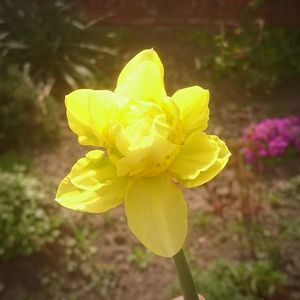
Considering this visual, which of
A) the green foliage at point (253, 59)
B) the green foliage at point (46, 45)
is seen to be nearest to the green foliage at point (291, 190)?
the green foliage at point (253, 59)

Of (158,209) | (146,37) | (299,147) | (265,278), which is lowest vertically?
(146,37)

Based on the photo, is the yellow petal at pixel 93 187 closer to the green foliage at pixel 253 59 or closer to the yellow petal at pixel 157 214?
the yellow petal at pixel 157 214

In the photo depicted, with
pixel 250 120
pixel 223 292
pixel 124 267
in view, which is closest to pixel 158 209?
pixel 223 292

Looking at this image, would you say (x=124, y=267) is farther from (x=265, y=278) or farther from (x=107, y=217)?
(x=265, y=278)

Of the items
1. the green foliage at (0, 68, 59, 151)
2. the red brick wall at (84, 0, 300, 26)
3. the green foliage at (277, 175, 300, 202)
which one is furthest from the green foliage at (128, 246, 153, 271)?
the red brick wall at (84, 0, 300, 26)

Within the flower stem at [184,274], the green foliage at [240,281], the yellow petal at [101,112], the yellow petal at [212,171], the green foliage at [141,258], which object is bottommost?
the green foliage at [141,258]
